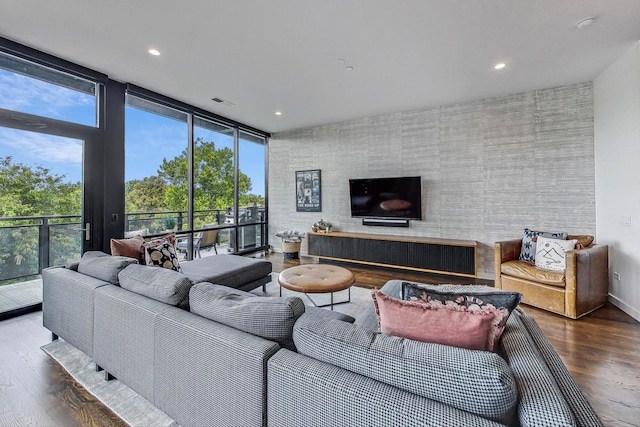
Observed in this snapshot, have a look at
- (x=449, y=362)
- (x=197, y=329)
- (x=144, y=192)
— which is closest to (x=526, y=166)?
(x=449, y=362)

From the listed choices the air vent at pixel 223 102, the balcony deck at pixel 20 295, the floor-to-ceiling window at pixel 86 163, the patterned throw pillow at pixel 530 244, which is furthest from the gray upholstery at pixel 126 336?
the patterned throw pillow at pixel 530 244

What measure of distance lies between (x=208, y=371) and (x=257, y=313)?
344 millimetres

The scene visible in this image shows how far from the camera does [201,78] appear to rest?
3506 mm

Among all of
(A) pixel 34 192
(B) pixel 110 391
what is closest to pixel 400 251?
(B) pixel 110 391

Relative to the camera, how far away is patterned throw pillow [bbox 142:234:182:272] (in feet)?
8.52

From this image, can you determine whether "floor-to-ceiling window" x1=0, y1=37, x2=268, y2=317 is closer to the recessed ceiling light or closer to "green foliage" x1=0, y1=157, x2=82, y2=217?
"green foliage" x1=0, y1=157, x2=82, y2=217

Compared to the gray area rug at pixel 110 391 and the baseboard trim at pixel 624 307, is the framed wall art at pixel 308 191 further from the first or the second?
the baseboard trim at pixel 624 307

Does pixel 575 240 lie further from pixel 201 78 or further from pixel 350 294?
pixel 201 78

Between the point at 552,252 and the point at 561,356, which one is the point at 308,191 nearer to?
the point at 552,252

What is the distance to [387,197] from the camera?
488 centimetres

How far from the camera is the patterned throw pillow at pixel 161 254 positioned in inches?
102

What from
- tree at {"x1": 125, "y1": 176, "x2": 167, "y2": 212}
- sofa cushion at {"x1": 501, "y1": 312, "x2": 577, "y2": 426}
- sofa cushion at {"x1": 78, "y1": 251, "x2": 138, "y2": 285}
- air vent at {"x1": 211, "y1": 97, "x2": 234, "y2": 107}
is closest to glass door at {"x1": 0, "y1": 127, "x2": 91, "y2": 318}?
tree at {"x1": 125, "y1": 176, "x2": 167, "y2": 212}

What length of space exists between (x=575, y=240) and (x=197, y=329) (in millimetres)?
3968

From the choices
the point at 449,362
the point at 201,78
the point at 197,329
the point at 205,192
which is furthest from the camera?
the point at 205,192
